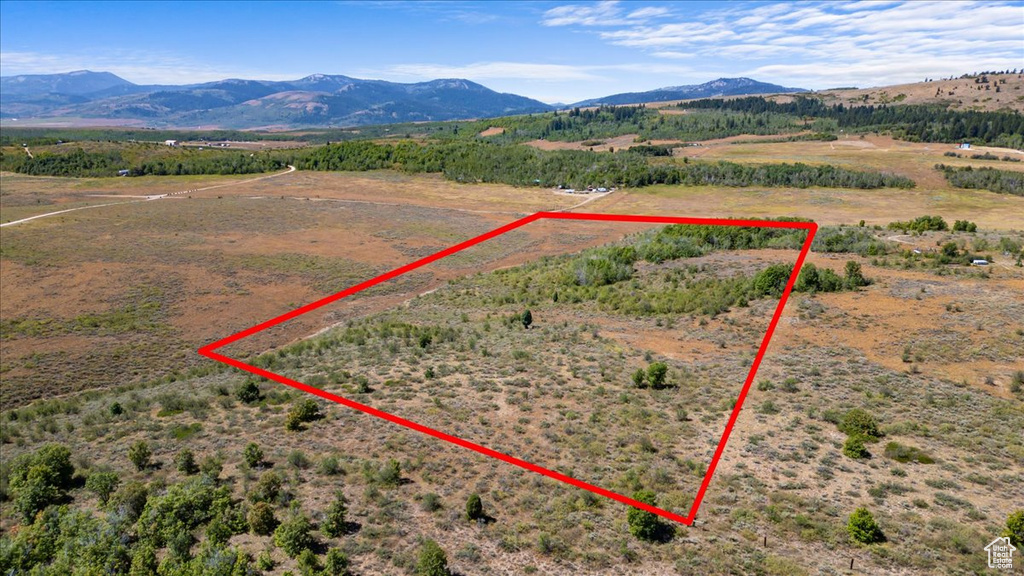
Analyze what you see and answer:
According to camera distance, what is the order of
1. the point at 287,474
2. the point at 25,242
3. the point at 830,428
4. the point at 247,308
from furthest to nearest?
the point at 25,242 → the point at 247,308 → the point at 830,428 → the point at 287,474

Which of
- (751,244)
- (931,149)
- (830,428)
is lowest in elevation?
(830,428)

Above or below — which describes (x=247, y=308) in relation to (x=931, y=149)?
below

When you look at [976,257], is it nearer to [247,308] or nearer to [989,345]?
[989,345]

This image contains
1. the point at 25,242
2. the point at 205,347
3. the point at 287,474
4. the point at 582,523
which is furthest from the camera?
the point at 25,242

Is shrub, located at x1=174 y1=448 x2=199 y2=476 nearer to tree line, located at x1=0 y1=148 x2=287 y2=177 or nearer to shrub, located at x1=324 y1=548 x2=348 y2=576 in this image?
shrub, located at x1=324 y1=548 x2=348 y2=576

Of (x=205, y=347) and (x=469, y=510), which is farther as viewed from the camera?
(x=205, y=347)

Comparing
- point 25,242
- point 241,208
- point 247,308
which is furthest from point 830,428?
point 241,208

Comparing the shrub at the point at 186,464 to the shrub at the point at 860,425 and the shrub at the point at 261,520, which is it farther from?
the shrub at the point at 860,425

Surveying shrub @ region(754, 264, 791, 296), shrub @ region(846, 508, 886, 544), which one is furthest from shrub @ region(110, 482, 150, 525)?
shrub @ region(754, 264, 791, 296)

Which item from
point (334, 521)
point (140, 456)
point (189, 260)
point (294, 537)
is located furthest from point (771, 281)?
point (189, 260)
